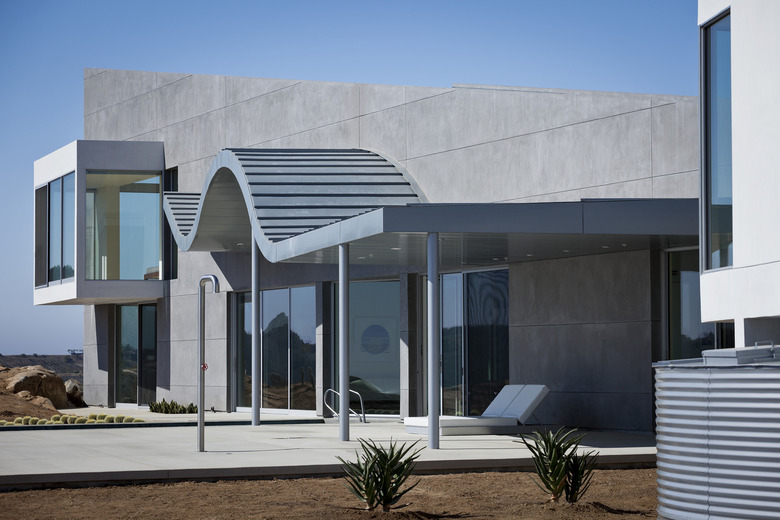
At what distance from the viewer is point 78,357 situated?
8394 cm

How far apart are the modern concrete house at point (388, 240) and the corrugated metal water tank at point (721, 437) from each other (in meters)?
7.59

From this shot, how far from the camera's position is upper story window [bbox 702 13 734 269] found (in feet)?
42.1

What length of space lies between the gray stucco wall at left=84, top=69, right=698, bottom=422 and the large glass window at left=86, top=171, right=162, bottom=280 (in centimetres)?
272

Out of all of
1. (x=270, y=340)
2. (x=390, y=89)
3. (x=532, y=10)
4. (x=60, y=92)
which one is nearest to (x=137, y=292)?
(x=270, y=340)

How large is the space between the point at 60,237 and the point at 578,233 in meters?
Answer: 21.5

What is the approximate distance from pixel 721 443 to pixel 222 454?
8.74 m

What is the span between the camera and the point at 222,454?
1398cm

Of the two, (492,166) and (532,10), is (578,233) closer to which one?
(492,166)

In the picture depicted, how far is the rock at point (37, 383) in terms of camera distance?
102 feet

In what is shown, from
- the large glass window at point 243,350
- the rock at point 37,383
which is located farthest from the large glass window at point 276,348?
the rock at point 37,383

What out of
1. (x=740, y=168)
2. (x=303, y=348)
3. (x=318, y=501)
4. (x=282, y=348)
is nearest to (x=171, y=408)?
(x=282, y=348)

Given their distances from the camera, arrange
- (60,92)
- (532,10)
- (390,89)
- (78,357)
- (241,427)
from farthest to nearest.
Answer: (78,357), (60,92), (532,10), (390,89), (241,427)

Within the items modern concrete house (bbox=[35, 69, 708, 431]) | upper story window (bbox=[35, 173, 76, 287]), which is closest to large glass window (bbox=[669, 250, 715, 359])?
modern concrete house (bbox=[35, 69, 708, 431])

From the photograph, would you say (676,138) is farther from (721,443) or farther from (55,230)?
(55,230)
